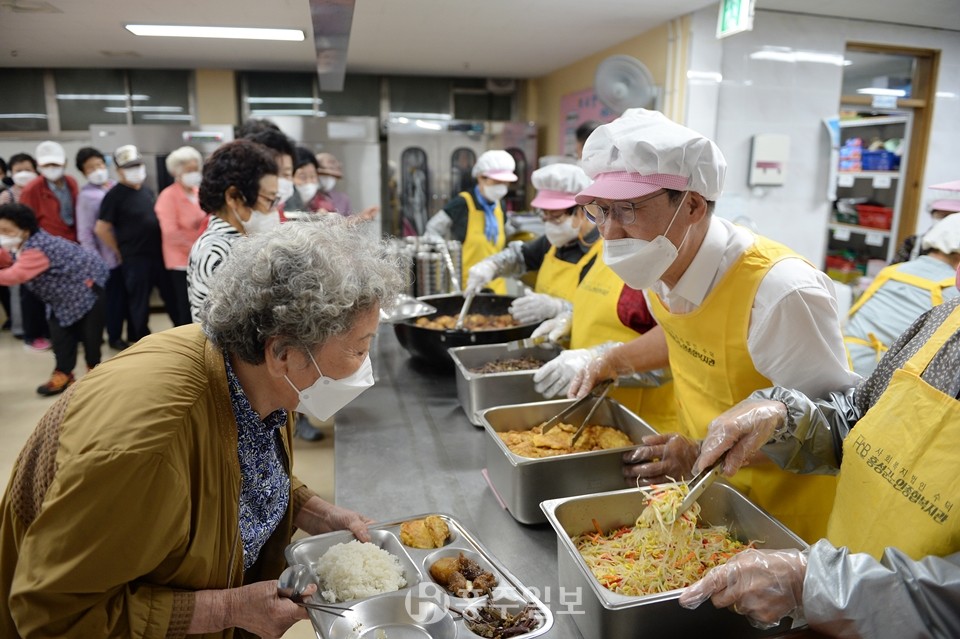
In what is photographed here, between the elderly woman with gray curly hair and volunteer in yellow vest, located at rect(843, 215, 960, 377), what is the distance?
2539mm

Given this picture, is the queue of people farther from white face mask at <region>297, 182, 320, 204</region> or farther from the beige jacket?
white face mask at <region>297, 182, 320, 204</region>

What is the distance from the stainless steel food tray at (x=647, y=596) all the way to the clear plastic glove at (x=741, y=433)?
119mm

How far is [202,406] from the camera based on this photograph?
3.62ft

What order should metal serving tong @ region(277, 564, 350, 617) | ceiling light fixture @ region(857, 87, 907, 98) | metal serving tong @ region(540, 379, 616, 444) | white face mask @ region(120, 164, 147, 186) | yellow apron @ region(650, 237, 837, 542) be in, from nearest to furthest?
metal serving tong @ region(277, 564, 350, 617) < yellow apron @ region(650, 237, 837, 542) < metal serving tong @ region(540, 379, 616, 444) < ceiling light fixture @ region(857, 87, 907, 98) < white face mask @ region(120, 164, 147, 186)

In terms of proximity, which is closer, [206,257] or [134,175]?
[206,257]

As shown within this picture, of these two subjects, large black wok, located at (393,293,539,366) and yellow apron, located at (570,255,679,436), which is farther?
large black wok, located at (393,293,539,366)

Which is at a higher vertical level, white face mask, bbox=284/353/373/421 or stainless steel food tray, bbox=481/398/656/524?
white face mask, bbox=284/353/373/421

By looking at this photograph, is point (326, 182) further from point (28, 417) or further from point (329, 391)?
point (329, 391)

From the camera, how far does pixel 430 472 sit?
183 cm

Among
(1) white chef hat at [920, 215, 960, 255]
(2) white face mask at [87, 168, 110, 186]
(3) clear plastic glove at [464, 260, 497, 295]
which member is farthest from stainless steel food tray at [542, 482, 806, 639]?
(2) white face mask at [87, 168, 110, 186]

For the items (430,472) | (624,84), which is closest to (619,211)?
(430,472)

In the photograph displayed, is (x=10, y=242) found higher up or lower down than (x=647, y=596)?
higher up

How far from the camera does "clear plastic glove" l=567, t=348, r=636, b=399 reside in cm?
189

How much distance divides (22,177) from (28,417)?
317 centimetres
